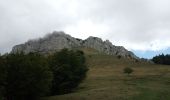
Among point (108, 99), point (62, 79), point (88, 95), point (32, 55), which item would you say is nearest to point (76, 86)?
point (62, 79)

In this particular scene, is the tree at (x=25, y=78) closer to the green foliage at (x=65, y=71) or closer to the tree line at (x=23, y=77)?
the tree line at (x=23, y=77)

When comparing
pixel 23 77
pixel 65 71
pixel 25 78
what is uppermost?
pixel 65 71

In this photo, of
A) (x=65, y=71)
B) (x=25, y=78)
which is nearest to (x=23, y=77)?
(x=25, y=78)

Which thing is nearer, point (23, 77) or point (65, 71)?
point (23, 77)

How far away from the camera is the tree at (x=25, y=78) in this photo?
75625 mm

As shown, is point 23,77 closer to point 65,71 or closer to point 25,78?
point 25,78

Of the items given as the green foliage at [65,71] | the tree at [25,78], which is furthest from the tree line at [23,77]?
the green foliage at [65,71]

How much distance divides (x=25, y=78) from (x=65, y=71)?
19.2 m

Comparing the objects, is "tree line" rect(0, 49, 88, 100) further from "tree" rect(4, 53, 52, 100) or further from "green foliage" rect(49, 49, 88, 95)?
"green foliage" rect(49, 49, 88, 95)

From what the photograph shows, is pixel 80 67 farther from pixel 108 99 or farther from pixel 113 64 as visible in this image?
pixel 113 64

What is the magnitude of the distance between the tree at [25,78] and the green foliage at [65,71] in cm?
1296

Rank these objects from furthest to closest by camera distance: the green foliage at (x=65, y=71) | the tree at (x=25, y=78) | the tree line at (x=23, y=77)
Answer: the green foliage at (x=65, y=71) → the tree at (x=25, y=78) → the tree line at (x=23, y=77)

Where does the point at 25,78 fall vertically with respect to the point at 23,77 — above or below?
below

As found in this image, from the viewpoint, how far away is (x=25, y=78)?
2990 inches
